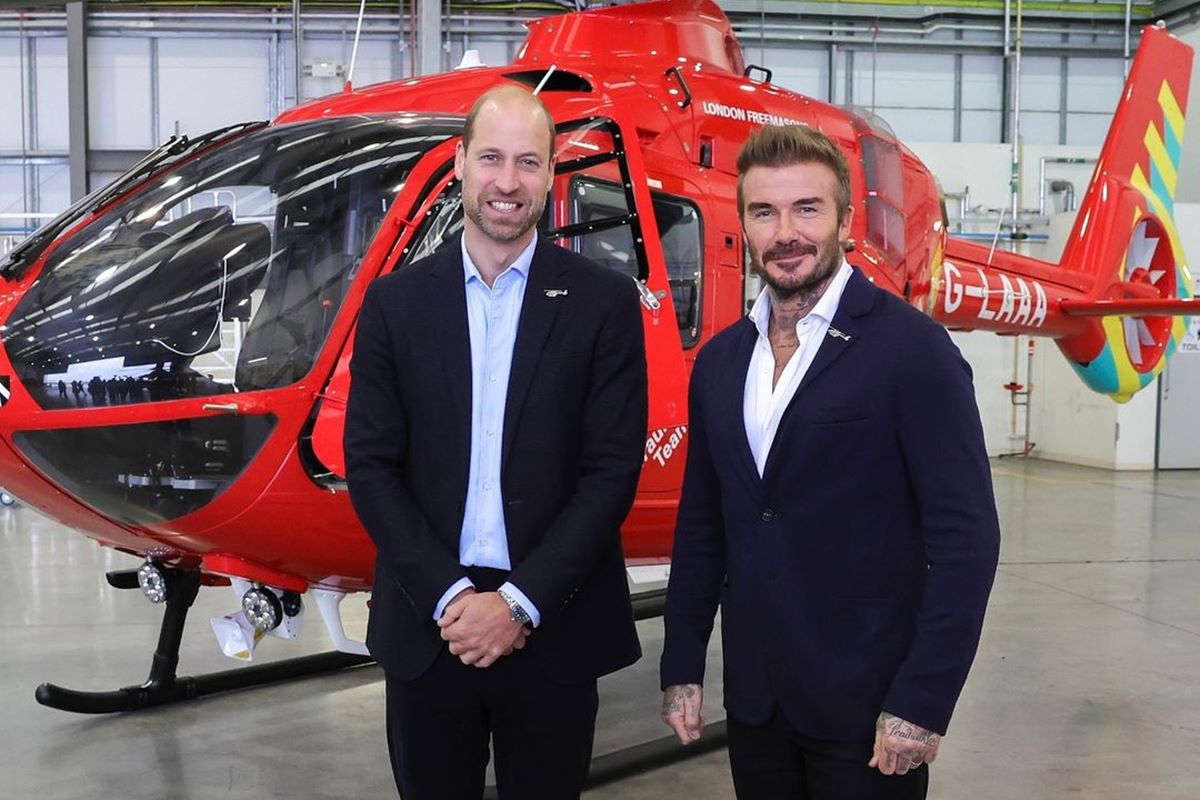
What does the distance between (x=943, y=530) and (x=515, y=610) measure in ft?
2.26

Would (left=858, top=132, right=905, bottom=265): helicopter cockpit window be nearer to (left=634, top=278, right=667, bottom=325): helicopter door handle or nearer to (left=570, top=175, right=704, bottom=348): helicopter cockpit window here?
(left=570, top=175, right=704, bottom=348): helicopter cockpit window

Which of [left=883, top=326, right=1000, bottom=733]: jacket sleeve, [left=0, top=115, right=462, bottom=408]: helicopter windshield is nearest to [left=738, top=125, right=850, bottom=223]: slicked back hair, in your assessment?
[left=883, top=326, right=1000, bottom=733]: jacket sleeve

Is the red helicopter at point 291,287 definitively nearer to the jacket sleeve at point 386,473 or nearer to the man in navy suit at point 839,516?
the jacket sleeve at point 386,473

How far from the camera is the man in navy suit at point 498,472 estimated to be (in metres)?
2.03

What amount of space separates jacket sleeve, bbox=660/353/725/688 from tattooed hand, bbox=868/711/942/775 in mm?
347

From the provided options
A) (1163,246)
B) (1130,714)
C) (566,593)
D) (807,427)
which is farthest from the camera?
(1163,246)

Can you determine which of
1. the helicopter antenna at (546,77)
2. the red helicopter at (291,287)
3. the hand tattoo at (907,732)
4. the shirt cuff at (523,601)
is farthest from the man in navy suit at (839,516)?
the helicopter antenna at (546,77)

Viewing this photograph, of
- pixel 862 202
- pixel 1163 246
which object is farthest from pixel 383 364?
pixel 1163 246

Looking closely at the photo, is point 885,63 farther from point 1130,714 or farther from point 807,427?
point 807,427

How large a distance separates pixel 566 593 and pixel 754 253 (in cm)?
64

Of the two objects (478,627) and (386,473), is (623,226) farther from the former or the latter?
(478,627)

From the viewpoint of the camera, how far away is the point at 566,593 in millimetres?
2014

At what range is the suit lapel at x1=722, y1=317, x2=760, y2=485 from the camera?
1905mm

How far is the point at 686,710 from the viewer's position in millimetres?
1992
